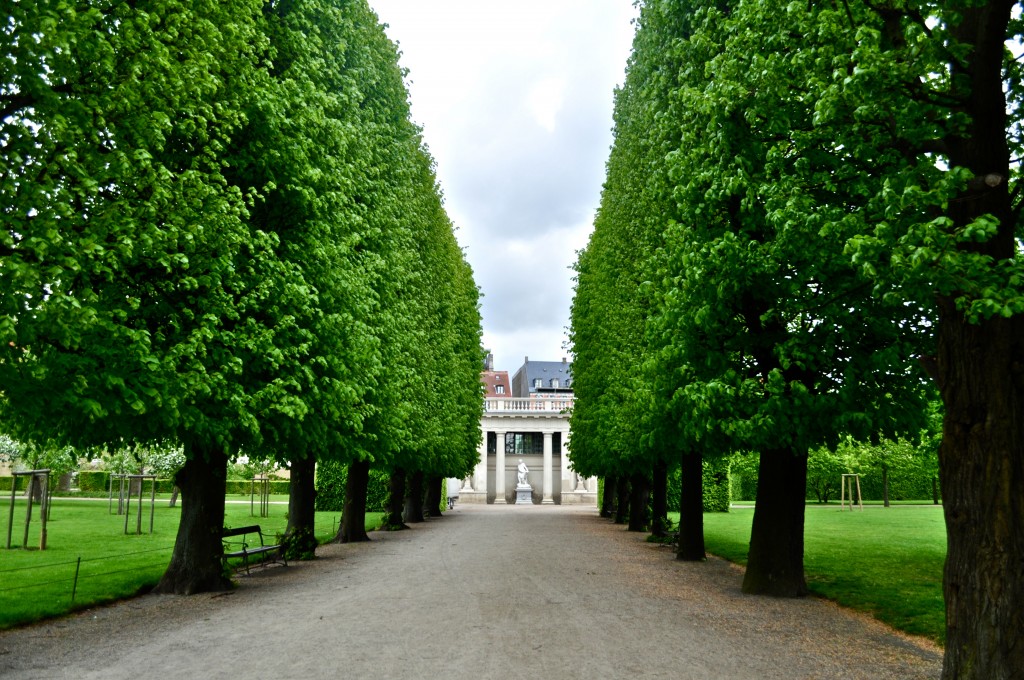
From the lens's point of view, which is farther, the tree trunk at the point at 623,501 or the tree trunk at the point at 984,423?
the tree trunk at the point at 623,501

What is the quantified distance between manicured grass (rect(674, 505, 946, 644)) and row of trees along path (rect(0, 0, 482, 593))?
1024 centimetres

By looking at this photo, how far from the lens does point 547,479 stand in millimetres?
78625

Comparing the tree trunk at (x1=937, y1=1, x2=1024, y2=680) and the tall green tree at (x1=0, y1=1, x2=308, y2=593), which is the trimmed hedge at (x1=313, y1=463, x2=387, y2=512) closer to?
the tall green tree at (x1=0, y1=1, x2=308, y2=593)

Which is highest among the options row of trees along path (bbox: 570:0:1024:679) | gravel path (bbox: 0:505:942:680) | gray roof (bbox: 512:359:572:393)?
gray roof (bbox: 512:359:572:393)

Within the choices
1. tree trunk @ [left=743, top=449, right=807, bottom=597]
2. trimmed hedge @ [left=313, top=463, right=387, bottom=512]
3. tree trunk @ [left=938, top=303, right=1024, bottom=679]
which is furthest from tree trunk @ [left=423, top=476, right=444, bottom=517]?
tree trunk @ [left=938, top=303, right=1024, bottom=679]

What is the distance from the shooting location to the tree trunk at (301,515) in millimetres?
20906

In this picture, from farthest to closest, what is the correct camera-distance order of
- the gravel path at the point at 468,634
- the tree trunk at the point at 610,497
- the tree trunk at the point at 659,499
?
1. the tree trunk at the point at 610,497
2. the tree trunk at the point at 659,499
3. the gravel path at the point at 468,634

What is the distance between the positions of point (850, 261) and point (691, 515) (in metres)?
13.0

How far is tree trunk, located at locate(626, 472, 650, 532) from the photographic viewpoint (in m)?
35.2

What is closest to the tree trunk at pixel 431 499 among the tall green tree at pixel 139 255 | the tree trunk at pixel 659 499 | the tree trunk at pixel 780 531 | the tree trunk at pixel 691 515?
the tree trunk at pixel 659 499

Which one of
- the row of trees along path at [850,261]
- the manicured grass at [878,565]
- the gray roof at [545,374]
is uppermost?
the gray roof at [545,374]

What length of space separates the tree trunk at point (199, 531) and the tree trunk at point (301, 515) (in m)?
5.57

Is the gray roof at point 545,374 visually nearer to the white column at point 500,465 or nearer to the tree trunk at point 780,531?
the white column at point 500,465

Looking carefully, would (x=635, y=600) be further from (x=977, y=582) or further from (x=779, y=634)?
(x=977, y=582)
